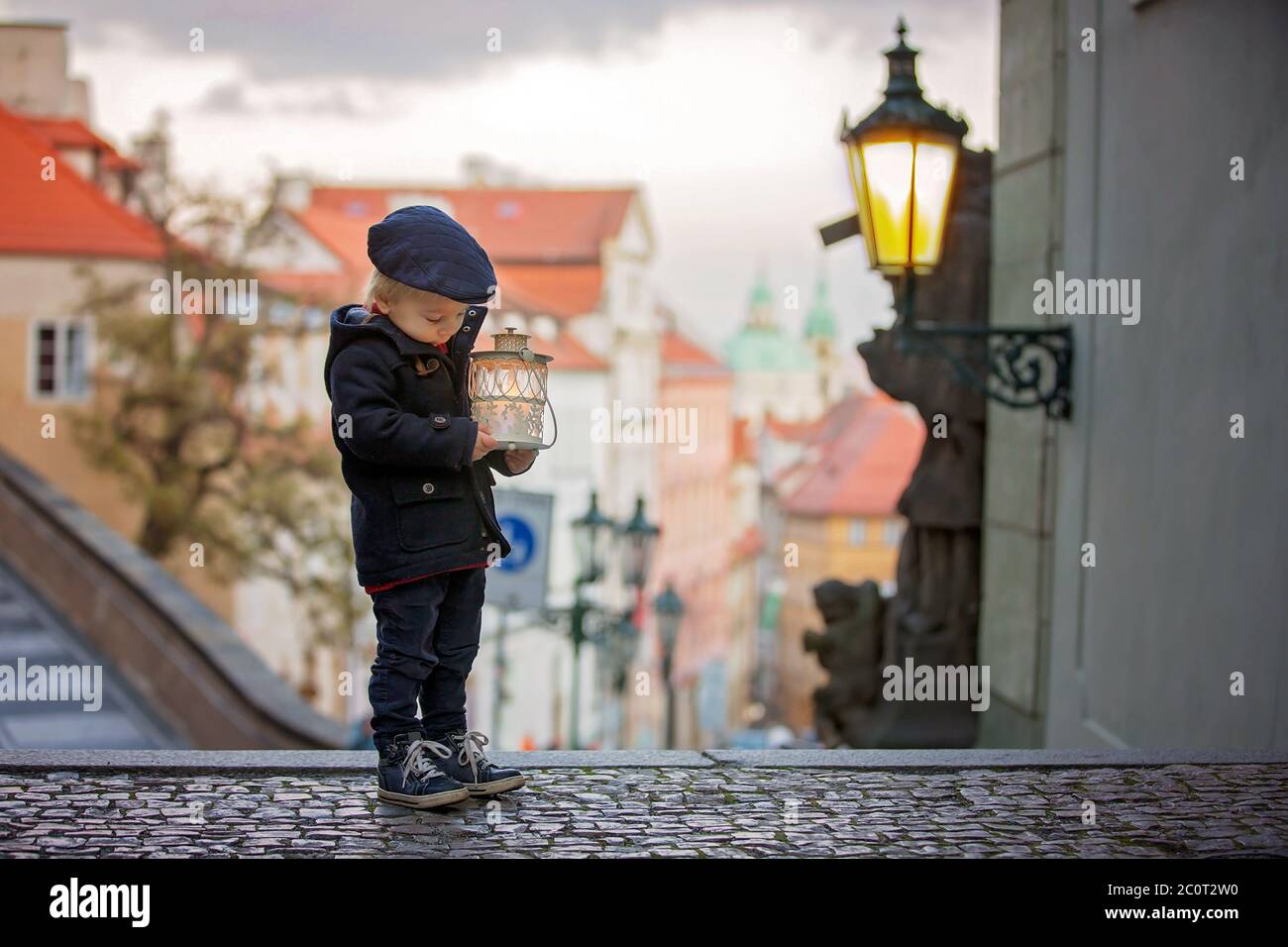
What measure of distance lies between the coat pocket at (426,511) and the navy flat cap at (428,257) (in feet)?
1.50

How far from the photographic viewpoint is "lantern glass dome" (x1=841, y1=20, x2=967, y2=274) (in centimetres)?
790

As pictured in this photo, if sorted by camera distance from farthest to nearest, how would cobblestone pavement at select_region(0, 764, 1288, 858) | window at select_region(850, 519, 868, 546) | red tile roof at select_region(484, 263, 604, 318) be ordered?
1. window at select_region(850, 519, 868, 546)
2. red tile roof at select_region(484, 263, 604, 318)
3. cobblestone pavement at select_region(0, 764, 1288, 858)

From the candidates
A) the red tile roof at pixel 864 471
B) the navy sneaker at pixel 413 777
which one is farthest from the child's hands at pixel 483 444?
the red tile roof at pixel 864 471

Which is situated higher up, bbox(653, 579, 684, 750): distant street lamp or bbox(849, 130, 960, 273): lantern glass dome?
bbox(849, 130, 960, 273): lantern glass dome

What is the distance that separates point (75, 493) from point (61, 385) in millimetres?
1951

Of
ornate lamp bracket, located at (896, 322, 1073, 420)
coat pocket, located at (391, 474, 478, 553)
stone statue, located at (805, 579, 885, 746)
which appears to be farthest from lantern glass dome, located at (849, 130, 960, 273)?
coat pocket, located at (391, 474, 478, 553)

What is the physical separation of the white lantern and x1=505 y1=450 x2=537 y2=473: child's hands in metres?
0.11

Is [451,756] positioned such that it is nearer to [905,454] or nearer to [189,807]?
[189,807]

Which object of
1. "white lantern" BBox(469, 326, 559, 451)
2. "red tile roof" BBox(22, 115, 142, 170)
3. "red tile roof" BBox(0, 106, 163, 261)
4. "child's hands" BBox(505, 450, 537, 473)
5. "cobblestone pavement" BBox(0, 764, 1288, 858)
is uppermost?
"red tile roof" BBox(22, 115, 142, 170)

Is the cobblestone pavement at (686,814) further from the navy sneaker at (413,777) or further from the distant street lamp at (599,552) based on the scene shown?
the distant street lamp at (599,552)

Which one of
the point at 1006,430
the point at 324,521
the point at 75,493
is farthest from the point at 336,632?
the point at 1006,430

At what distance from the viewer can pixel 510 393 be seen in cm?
464

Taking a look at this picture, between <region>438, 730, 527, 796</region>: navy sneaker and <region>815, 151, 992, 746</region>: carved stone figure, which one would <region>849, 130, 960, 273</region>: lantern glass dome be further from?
<region>438, 730, 527, 796</region>: navy sneaker

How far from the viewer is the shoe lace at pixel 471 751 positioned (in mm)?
5043
